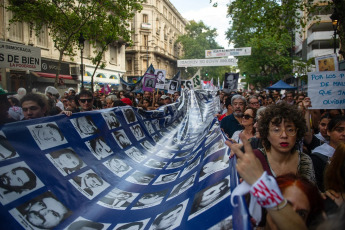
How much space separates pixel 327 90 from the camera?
18.1 ft

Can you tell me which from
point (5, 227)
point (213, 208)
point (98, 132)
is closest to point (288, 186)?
point (213, 208)

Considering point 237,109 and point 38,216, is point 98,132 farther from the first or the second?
point 237,109

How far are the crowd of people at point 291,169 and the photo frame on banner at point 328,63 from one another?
7.23 feet

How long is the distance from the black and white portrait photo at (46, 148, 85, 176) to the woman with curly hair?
7.11 feet

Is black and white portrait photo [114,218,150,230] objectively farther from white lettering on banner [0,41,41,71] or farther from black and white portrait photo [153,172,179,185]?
white lettering on banner [0,41,41,71]

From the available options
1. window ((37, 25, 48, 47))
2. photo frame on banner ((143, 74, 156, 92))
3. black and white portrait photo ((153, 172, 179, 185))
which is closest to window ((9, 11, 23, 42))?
window ((37, 25, 48, 47))

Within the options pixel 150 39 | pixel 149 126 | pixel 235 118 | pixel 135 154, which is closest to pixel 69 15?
pixel 149 126

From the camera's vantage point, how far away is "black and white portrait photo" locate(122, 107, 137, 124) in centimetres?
610

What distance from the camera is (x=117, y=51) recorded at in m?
35.8

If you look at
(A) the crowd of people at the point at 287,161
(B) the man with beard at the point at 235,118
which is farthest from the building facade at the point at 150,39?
(A) the crowd of people at the point at 287,161

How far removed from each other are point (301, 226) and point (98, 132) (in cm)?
372

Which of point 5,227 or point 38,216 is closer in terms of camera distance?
point 5,227

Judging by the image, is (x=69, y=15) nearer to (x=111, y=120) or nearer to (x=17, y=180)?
(x=111, y=120)

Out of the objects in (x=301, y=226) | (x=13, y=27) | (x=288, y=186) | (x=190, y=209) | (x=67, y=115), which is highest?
(x=13, y=27)
